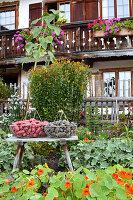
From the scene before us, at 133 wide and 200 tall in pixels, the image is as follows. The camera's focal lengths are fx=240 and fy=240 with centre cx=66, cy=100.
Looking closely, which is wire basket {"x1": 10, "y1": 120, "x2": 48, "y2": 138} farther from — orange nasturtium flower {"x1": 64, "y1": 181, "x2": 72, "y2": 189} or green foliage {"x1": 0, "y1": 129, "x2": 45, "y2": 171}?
orange nasturtium flower {"x1": 64, "y1": 181, "x2": 72, "y2": 189}

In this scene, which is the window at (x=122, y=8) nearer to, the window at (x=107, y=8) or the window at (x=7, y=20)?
the window at (x=107, y=8)

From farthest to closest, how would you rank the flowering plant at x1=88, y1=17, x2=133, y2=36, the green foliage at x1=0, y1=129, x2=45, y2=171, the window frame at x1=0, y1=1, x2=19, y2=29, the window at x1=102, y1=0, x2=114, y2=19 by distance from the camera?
the window frame at x1=0, y1=1, x2=19, y2=29 < the window at x1=102, y1=0, x2=114, y2=19 < the flowering plant at x1=88, y1=17, x2=133, y2=36 < the green foliage at x1=0, y1=129, x2=45, y2=171

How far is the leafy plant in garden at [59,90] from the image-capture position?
5.41m

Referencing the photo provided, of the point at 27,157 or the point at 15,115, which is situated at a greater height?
the point at 15,115

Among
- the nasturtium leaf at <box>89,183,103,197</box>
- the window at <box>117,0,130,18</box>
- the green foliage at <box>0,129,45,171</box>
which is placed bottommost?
the green foliage at <box>0,129,45,171</box>

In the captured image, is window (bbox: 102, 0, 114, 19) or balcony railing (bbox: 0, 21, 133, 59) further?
window (bbox: 102, 0, 114, 19)

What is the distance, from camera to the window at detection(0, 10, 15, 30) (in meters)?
11.6

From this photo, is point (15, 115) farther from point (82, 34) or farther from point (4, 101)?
point (82, 34)

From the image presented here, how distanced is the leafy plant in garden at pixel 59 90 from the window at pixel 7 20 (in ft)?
22.7

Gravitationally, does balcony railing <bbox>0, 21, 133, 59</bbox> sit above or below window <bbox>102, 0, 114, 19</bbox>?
below

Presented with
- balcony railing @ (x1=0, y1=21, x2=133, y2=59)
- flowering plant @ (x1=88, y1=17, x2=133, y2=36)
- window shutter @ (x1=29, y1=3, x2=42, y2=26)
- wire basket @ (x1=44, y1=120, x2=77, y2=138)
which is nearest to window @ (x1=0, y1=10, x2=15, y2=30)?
window shutter @ (x1=29, y1=3, x2=42, y2=26)

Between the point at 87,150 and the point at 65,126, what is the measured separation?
879mm

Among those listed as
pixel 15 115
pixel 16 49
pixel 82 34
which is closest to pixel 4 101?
pixel 15 115

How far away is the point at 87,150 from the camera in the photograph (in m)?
3.40
